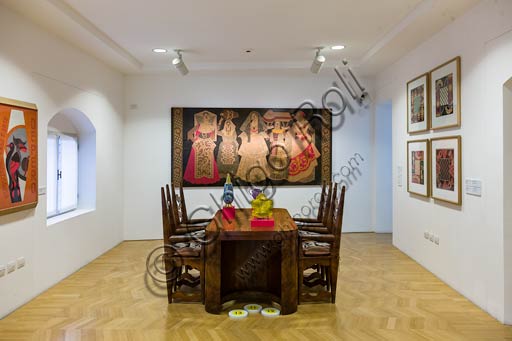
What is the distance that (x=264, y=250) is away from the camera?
3812 millimetres

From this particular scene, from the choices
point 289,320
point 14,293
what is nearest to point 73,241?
point 14,293

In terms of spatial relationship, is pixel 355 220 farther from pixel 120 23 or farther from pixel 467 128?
pixel 120 23

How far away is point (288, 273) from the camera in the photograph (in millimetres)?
3535

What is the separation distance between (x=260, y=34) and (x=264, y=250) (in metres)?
2.68

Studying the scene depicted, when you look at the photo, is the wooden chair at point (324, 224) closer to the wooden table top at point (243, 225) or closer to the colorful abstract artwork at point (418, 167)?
the wooden table top at point (243, 225)

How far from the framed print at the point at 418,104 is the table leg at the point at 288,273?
246cm

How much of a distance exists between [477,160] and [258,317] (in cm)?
255

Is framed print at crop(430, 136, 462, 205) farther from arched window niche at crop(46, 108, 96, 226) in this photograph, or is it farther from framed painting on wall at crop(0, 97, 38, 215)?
arched window niche at crop(46, 108, 96, 226)

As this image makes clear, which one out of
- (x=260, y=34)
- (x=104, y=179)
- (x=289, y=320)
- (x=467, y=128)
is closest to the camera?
(x=289, y=320)

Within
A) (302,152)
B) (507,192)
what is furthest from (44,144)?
(507,192)

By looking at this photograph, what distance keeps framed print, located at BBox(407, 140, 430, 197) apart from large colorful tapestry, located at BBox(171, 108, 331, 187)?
176 cm

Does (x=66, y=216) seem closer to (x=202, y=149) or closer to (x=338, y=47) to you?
(x=202, y=149)

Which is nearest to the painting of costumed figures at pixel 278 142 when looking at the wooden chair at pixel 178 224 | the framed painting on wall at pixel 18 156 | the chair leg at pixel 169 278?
the wooden chair at pixel 178 224

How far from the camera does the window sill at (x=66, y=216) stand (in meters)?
4.52
